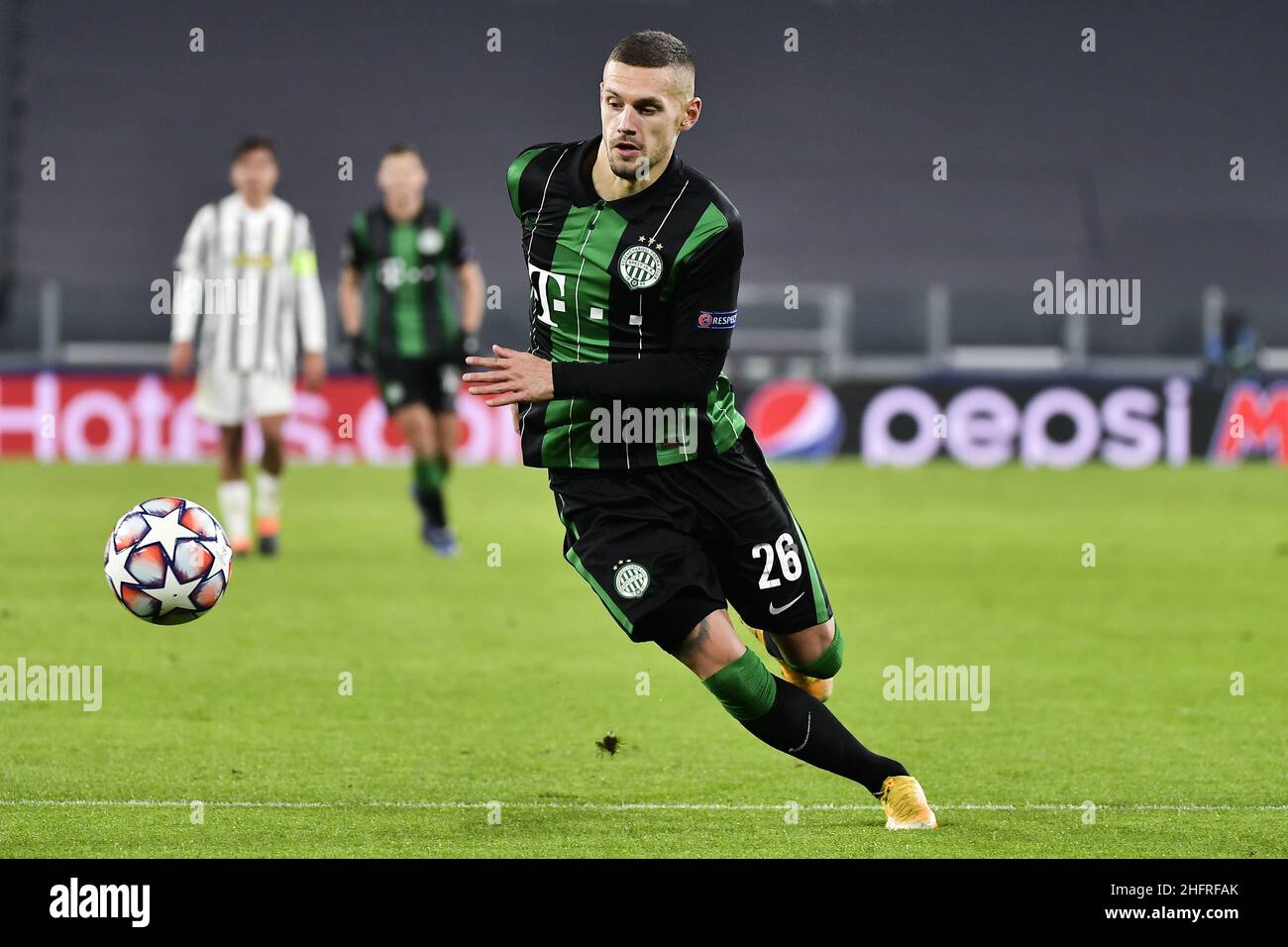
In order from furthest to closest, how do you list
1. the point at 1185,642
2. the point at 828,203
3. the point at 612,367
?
the point at 828,203, the point at 1185,642, the point at 612,367

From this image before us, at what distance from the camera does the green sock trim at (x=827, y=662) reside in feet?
17.4

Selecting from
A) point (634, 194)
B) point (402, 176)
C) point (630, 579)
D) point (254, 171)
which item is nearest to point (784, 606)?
point (630, 579)

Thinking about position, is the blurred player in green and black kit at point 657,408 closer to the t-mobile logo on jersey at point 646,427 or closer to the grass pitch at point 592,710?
the t-mobile logo on jersey at point 646,427

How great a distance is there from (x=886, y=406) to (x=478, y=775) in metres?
14.3

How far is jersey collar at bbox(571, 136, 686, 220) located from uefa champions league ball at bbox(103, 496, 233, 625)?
5.63ft

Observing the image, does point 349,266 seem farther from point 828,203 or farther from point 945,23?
point 945,23

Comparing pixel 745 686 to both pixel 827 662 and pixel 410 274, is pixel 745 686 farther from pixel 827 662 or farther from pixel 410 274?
pixel 410 274

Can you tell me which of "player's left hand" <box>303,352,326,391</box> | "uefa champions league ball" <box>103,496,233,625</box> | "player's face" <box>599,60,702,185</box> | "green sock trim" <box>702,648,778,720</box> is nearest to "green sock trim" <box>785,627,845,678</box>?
"green sock trim" <box>702,648,778,720</box>

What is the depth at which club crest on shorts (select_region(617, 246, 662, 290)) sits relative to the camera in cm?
484

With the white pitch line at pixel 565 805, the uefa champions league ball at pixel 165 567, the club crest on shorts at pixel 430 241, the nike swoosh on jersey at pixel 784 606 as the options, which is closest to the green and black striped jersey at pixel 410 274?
the club crest on shorts at pixel 430 241

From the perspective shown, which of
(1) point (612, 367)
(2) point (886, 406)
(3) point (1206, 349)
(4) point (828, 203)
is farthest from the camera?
(4) point (828, 203)

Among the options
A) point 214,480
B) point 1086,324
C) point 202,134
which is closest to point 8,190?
point 202,134

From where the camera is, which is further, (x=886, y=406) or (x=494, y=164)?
(x=494, y=164)

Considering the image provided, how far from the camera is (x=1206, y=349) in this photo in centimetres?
2119
